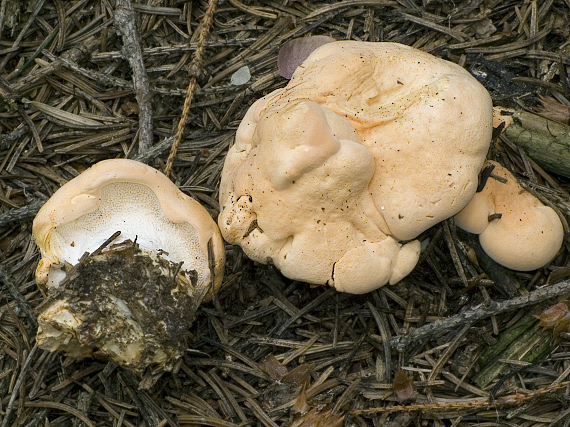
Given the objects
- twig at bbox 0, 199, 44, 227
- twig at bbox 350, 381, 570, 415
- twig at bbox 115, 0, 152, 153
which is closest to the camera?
twig at bbox 350, 381, 570, 415

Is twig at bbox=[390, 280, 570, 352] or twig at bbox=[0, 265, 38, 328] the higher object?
twig at bbox=[0, 265, 38, 328]

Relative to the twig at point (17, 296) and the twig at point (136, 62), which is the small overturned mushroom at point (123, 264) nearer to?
the twig at point (17, 296)

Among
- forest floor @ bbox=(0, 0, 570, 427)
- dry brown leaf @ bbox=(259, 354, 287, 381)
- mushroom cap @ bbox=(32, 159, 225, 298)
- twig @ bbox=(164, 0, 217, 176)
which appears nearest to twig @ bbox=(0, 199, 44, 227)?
forest floor @ bbox=(0, 0, 570, 427)

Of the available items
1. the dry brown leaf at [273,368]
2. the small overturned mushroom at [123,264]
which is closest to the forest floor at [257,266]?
the dry brown leaf at [273,368]

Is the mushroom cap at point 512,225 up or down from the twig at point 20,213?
down

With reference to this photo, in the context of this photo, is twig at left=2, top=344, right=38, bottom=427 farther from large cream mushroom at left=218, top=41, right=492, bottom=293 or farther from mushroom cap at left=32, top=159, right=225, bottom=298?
large cream mushroom at left=218, top=41, right=492, bottom=293

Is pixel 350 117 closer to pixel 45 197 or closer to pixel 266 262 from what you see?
pixel 266 262

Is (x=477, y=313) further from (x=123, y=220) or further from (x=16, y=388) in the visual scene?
(x=16, y=388)
